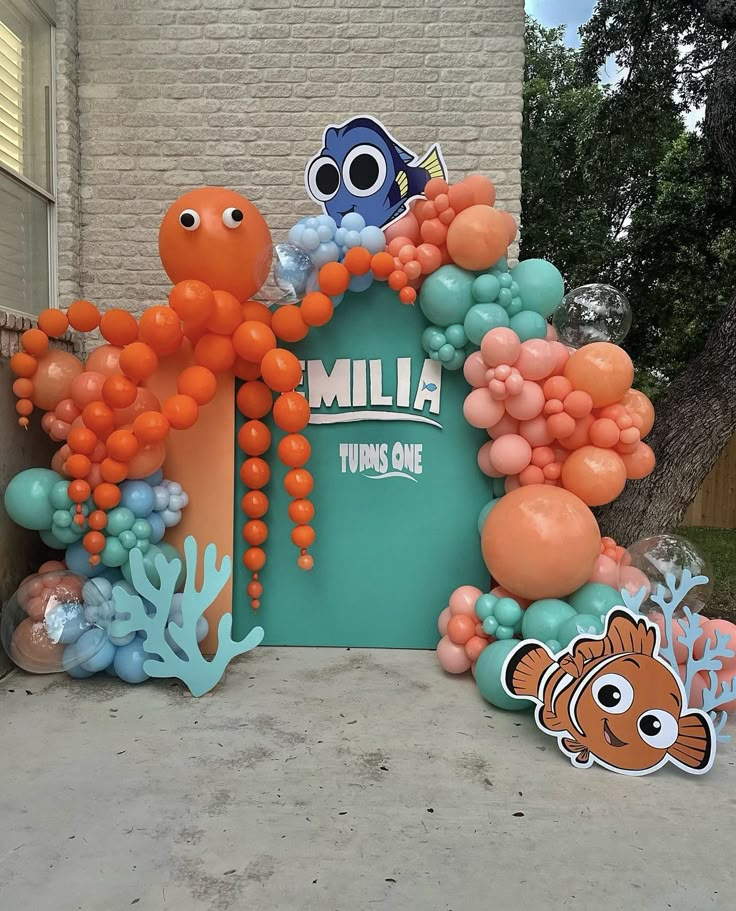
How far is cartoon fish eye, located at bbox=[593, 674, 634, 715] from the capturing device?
2.43 metres

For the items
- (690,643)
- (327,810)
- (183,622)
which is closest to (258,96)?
(183,622)

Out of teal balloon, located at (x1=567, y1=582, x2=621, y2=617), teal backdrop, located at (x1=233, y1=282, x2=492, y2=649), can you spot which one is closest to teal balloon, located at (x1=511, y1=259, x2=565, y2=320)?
teal backdrop, located at (x1=233, y1=282, x2=492, y2=649)

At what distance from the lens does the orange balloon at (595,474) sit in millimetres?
3016

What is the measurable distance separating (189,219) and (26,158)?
1.64 meters

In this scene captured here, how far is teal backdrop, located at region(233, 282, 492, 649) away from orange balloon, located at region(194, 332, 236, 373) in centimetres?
43

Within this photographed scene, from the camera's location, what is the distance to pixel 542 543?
2850 millimetres

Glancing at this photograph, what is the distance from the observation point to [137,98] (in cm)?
426

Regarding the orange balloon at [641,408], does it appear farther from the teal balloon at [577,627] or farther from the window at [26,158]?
the window at [26,158]

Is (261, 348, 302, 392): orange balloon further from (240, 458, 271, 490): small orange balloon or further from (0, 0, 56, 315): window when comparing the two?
(0, 0, 56, 315): window

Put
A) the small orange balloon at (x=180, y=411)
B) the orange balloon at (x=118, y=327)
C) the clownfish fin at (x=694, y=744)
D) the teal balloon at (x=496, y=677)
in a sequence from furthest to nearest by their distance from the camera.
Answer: the orange balloon at (x=118, y=327), the small orange balloon at (x=180, y=411), the teal balloon at (x=496, y=677), the clownfish fin at (x=694, y=744)

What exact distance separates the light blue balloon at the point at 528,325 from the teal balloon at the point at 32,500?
7.23 ft

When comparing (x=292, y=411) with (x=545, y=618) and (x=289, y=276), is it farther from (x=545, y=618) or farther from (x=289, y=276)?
(x=545, y=618)

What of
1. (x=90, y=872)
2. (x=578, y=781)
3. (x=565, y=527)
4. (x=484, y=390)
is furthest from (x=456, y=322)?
(x=90, y=872)

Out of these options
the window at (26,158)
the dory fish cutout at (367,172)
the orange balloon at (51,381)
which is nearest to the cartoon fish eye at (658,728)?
the dory fish cutout at (367,172)
